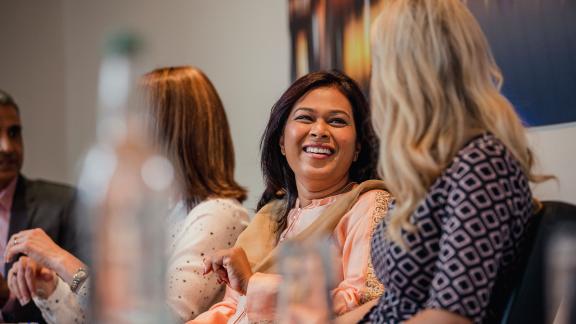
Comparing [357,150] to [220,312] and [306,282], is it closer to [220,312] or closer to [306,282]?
[220,312]

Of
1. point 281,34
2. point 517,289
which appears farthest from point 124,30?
point 281,34

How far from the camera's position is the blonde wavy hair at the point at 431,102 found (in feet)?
4.28

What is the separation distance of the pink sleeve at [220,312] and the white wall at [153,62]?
83cm

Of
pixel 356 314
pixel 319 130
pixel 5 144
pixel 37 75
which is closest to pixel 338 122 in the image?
pixel 319 130

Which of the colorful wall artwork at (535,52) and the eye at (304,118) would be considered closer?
the colorful wall artwork at (535,52)

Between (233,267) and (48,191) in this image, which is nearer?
(233,267)

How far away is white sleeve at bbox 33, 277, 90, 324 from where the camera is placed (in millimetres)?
2199

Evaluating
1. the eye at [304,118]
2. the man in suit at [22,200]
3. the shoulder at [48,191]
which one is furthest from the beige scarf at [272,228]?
the shoulder at [48,191]

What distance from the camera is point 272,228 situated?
2080 mm

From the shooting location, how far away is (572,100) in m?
1.86

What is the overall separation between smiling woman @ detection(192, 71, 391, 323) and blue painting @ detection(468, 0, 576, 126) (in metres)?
0.38

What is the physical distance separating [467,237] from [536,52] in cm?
89

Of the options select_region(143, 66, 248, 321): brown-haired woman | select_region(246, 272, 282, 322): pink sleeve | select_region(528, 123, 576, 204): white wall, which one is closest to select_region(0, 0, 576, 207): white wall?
select_region(528, 123, 576, 204): white wall

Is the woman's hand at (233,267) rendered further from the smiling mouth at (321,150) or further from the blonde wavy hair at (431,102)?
the blonde wavy hair at (431,102)
